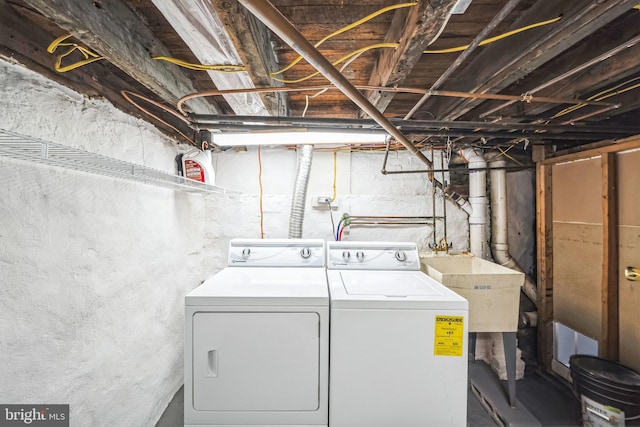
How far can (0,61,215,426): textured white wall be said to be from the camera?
101cm

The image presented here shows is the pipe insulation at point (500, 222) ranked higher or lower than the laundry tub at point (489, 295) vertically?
higher

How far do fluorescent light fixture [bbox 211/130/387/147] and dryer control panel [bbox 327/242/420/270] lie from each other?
2.73 feet

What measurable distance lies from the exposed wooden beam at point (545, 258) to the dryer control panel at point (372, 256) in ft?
4.99

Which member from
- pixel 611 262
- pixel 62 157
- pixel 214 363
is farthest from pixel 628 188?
pixel 62 157

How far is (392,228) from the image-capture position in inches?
104

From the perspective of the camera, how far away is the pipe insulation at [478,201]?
97.4 inches

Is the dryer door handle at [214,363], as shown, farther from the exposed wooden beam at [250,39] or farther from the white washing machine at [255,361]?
the exposed wooden beam at [250,39]

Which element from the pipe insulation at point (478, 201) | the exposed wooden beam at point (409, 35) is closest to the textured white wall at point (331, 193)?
the pipe insulation at point (478, 201)

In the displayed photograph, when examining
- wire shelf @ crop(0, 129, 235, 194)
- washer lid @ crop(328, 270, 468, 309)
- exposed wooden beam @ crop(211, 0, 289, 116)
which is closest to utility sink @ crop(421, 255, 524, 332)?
washer lid @ crop(328, 270, 468, 309)

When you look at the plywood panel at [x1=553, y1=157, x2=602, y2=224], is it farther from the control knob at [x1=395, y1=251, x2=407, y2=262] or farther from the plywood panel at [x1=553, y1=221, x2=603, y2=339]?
the control knob at [x1=395, y1=251, x2=407, y2=262]

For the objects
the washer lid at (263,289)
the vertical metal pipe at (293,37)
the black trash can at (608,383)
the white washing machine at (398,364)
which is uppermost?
the vertical metal pipe at (293,37)

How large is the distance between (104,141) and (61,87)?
0.31 meters

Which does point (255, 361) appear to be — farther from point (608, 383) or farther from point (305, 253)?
point (608, 383)

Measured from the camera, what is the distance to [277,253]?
198 centimetres
